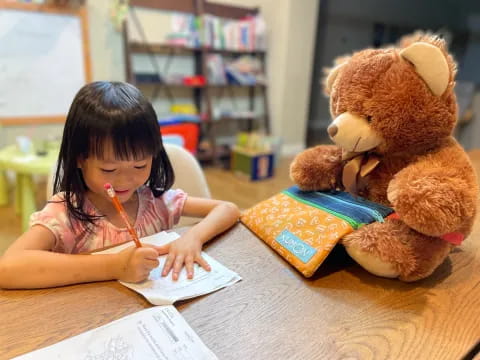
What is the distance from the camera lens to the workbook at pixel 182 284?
1.88ft

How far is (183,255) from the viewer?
2.23ft

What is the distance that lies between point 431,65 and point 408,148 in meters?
0.15

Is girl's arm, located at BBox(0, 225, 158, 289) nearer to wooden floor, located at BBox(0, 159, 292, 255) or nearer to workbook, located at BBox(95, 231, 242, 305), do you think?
workbook, located at BBox(95, 231, 242, 305)

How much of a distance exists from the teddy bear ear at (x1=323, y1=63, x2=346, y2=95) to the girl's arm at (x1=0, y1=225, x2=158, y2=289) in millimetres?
510

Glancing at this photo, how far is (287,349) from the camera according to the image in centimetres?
48

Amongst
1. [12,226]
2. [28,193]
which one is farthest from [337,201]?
[12,226]

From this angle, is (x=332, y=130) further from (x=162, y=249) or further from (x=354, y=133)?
(x=162, y=249)

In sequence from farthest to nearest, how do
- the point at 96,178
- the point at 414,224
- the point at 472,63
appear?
the point at 472,63
the point at 96,178
the point at 414,224

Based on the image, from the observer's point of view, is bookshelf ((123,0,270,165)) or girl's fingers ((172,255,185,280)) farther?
bookshelf ((123,0,270,165))

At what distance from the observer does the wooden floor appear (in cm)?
216

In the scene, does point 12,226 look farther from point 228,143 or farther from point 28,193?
point 228,143

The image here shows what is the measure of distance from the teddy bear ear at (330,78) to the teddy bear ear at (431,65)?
15cm

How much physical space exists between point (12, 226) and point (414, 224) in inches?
90.4

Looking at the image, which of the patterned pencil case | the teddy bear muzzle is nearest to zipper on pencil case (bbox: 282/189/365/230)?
the patterned pencil case
